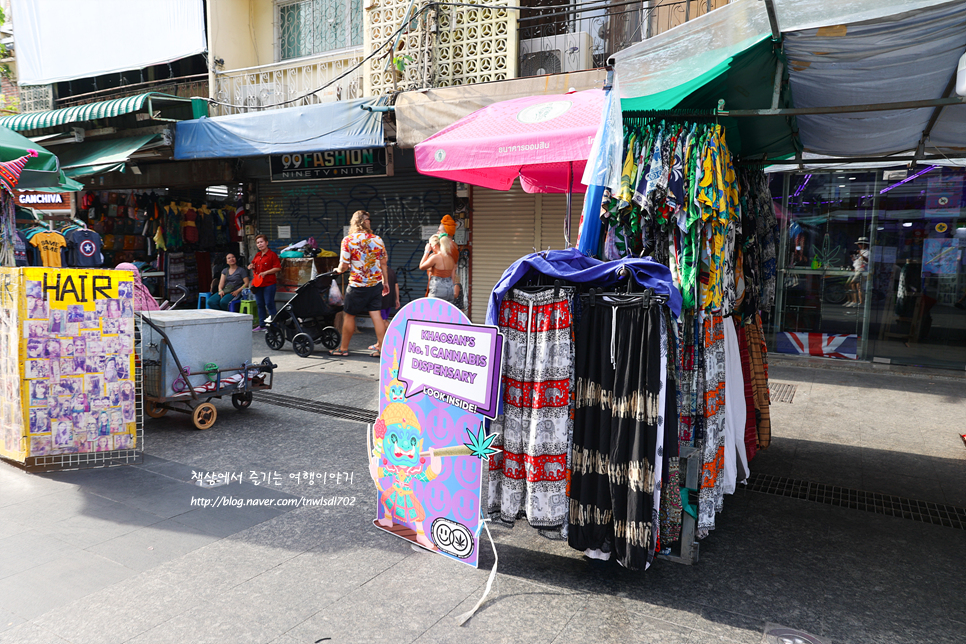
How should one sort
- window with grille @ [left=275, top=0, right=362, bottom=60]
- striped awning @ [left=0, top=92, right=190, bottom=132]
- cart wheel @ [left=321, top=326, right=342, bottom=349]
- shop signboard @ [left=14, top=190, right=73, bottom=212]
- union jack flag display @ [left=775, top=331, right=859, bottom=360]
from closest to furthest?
union jack flag display @ [left=775, top=331, right=859, bottom=360] < cart wheel @ [left=321, top=326, right=342, bottom=349] < striped awning @ [left=0, top=92, right=190, bottom=132] < window with grille @ [left=275, top=0, right=362, bottom=60] < shop signboard @ [left=14, top=190, right=73, bottom=212]

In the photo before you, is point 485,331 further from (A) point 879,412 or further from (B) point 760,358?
(A) point 879,412

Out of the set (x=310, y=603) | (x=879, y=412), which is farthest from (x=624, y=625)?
(x=879, y=412)

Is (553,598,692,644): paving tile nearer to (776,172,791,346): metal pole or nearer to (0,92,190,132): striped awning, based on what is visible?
(776,172,791,346): metal pole

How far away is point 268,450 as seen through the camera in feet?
17.0

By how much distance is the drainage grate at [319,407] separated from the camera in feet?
20.5

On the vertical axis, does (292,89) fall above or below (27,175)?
above

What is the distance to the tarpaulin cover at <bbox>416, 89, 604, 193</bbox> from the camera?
4520mm

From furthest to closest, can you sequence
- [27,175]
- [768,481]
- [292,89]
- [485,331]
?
[292,89] < [27,175] < [768,481] < [485,331]

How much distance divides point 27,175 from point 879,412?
30.3 feet

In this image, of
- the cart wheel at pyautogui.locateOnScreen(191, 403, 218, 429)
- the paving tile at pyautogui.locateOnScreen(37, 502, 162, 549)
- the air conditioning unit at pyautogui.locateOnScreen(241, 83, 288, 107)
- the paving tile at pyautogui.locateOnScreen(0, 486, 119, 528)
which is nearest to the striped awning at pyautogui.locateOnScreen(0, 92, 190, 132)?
the air conditioning unit at pyautogui.locateOnScreen(241, 83, 288, 107)

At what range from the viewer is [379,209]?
12.3 m

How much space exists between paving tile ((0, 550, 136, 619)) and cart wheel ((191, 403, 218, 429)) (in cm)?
225

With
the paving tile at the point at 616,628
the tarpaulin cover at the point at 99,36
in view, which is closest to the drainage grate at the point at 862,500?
the paving tile at the point at 616,628

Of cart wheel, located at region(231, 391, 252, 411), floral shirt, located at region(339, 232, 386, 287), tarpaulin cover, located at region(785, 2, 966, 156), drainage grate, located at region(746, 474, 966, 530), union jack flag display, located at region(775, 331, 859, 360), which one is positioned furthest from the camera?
union jack flag display, located at region(775, 331, 859, 360)
